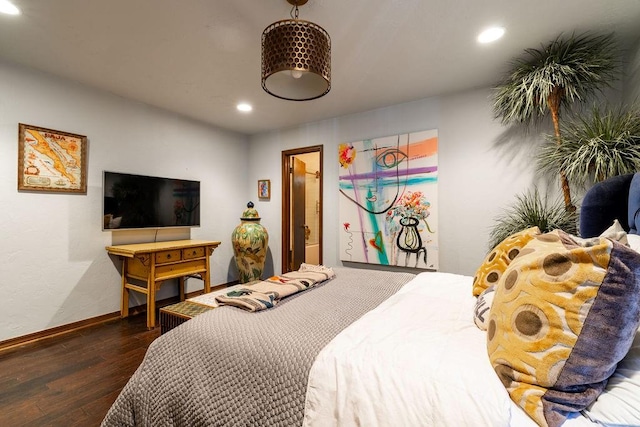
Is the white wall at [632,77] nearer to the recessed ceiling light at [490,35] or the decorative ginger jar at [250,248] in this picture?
the recessed ceiling light at [490,35]

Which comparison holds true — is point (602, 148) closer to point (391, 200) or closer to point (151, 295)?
point (391, 200)

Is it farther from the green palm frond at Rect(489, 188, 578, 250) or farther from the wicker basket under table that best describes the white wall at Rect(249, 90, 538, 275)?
the wicker basket under table

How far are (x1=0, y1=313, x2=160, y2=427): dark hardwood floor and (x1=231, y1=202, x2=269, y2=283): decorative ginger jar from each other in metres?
1.37

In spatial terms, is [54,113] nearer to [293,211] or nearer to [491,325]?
[293,211]

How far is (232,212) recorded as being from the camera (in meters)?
4.36

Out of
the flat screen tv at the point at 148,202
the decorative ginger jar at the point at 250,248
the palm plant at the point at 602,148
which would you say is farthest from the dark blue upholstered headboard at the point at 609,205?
the flat screen tv at the point at 148,202

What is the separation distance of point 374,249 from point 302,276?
5.27 ft

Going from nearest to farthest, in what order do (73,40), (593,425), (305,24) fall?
(593,425) → (305,24) → (73,40)

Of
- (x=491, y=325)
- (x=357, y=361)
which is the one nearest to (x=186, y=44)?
(x=357, y=361)

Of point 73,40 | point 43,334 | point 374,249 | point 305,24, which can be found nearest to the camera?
point 305,24

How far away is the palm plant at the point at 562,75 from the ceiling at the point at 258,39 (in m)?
0.11

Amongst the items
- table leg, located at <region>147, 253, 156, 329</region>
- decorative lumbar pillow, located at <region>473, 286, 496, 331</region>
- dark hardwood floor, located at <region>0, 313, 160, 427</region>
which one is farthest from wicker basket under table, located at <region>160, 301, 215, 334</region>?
decorative lumbar pillow, located at <region>473, 286, 496, 331</region>

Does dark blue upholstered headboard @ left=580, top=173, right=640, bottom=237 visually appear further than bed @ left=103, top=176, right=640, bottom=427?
Yes

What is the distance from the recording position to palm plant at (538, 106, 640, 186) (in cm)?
177
